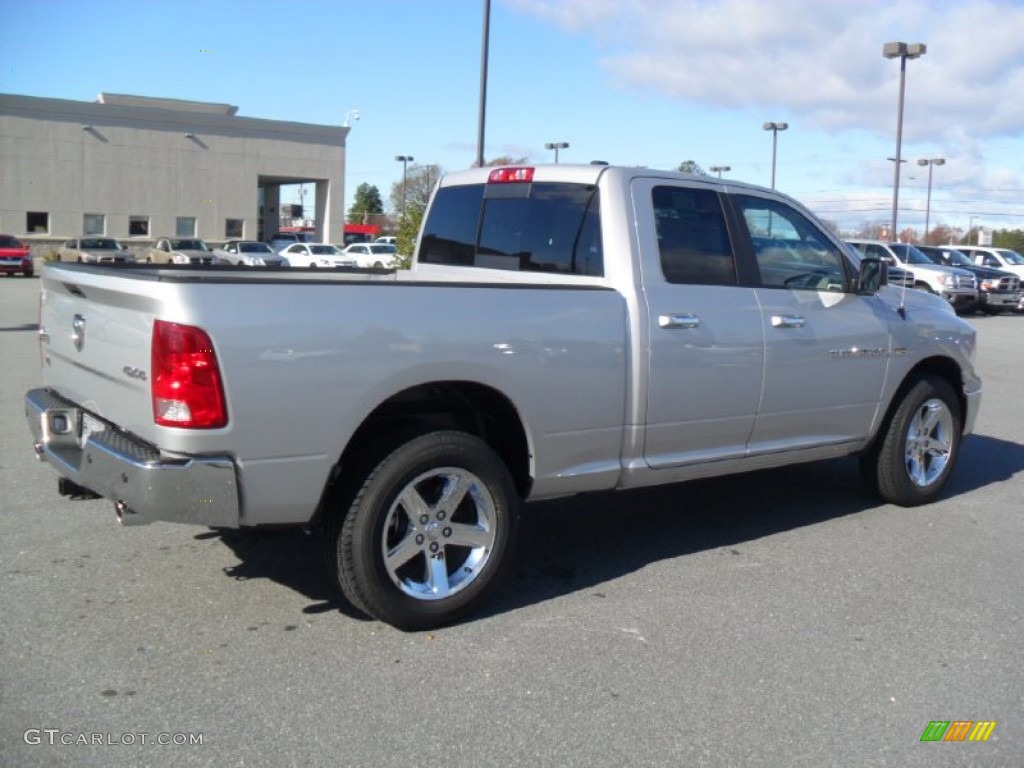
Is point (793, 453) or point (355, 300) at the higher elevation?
point (355, 300)

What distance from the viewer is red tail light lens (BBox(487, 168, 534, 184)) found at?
18.3 feet

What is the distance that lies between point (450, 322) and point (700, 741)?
190 centimetres

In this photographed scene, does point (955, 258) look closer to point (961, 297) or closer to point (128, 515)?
point (961, 297)

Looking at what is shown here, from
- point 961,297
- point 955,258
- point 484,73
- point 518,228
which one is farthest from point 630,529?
point 955,258

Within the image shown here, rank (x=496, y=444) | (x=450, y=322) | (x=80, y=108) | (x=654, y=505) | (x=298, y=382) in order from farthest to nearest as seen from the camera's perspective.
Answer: (x=80, y=108), (x=654, y=505), (x=496, y=444), (x=450, y=322), (x=298, y=382)

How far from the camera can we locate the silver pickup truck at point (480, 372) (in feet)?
12.3

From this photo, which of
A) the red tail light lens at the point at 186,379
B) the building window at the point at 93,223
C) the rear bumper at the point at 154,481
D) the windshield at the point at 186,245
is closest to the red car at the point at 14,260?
the windshield at the point at 186,245

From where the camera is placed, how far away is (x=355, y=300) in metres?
3.96

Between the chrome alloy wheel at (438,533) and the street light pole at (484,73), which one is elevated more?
the street light pole at (484,73)

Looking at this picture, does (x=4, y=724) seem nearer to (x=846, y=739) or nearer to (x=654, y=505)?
(x=846, y=739)

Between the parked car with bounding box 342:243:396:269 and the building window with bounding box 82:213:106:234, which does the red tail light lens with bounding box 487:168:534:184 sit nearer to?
the parked car with bounding box 342:243:396:269

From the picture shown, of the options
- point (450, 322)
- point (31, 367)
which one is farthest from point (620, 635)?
point (31, 367)

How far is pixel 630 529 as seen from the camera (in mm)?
5914

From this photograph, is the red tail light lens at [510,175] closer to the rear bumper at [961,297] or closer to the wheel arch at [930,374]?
the wheel arch at [930,374]
